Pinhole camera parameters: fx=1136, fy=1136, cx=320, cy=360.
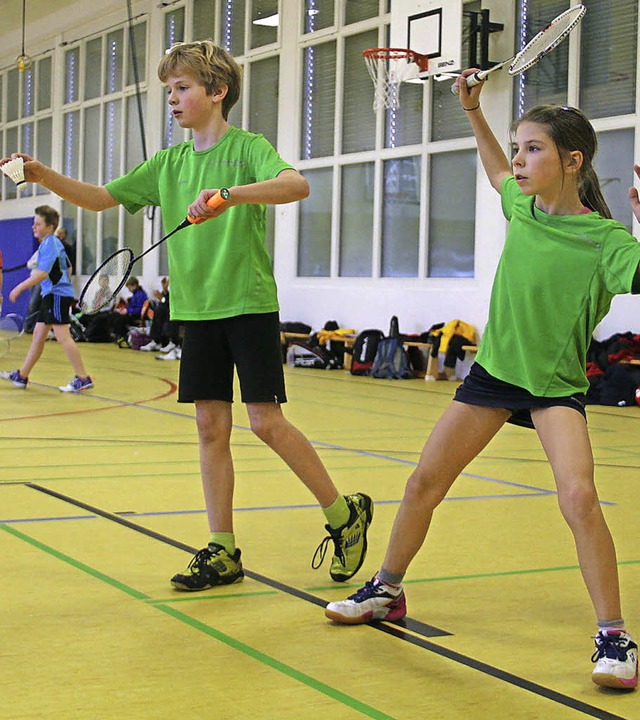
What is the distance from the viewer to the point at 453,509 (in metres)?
5.54

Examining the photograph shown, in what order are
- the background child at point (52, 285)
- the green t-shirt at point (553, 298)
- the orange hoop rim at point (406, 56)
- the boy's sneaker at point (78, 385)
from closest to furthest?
the green t-shirt at point (553, 298), the background child at point (52, 285), the boy's sneaker at point (78, 385), the orange hoop rim at point (406, 56)

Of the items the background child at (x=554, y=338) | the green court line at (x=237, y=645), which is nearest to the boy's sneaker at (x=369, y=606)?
the background child at (x=554, y=338)

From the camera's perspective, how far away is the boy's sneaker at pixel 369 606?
3.52 metres

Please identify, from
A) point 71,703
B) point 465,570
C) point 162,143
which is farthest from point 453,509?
point 162,143

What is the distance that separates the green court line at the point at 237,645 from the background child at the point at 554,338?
62 cm

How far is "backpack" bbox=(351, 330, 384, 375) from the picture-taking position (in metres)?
15.8

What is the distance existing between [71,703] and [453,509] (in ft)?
10.0

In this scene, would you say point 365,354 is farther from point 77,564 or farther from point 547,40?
point 77,564

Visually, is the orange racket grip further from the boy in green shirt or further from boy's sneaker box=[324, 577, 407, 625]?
boy's sneaker box=[324, 577, 407, 625]

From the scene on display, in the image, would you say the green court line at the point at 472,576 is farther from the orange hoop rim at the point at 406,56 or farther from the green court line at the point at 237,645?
the orange hoop rim at the point at 406,56

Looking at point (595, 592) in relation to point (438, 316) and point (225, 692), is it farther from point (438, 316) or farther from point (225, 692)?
point (438, 316)

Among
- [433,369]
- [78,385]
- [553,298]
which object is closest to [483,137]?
[553,298]

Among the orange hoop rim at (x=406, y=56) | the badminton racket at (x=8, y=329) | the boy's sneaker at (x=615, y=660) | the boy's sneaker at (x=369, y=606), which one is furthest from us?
the orange hoop rim at (x=406, y=56)

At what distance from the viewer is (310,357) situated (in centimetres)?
1720
